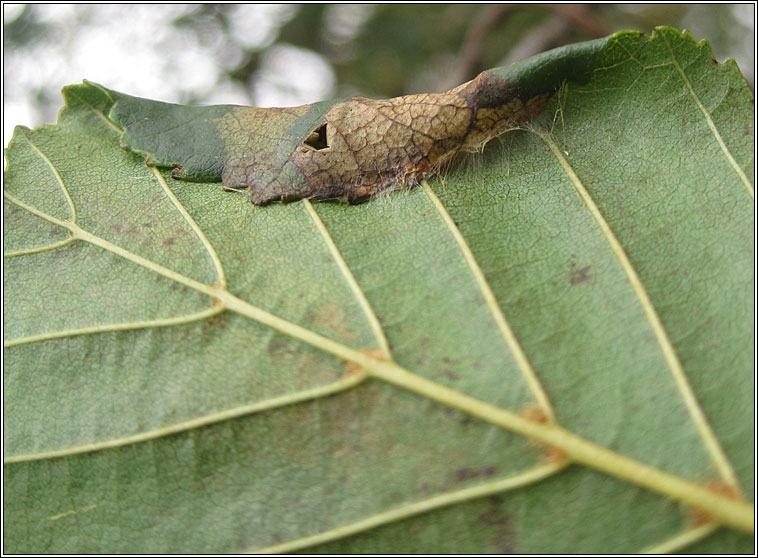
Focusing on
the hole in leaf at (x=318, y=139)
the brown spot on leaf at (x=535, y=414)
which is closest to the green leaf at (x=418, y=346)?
the brown spot on leaf at (x=535, y=414)

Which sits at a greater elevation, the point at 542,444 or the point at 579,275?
the point at 579,275

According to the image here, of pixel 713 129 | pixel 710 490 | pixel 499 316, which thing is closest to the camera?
pixel 710 490

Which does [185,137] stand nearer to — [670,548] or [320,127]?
[320,127]

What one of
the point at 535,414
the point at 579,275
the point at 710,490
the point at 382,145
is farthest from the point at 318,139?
the point at 710,490

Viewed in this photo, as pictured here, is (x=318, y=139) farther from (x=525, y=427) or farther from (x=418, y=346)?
(x=525, y=427)

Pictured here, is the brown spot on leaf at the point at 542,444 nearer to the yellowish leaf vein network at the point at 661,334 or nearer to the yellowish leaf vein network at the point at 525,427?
the yellowish leaf vein network at the point at 525,427

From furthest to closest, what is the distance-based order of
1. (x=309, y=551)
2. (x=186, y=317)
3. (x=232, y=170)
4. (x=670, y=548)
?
(x=232, y=170) → (x=186, y=317) → (x=309, y=551) → (x=670, y=548)

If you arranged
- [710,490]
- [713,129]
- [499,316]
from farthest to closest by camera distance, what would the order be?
→ [713,129] < [499,316] < [710,490]

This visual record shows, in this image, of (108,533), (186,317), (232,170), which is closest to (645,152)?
(232,170)
